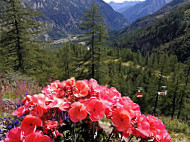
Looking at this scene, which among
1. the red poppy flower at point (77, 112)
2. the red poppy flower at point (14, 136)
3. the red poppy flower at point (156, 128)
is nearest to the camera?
the red poppy flower at point (14, 136)

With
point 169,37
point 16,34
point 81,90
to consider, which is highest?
point 16,34

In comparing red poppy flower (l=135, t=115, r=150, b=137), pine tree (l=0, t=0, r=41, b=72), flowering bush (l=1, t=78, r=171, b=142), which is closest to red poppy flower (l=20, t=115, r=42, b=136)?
flowering bush (l=1, t=78, r=171, b=142)

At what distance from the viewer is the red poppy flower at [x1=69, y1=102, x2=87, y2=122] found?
3.67ft

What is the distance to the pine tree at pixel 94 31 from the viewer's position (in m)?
17.4

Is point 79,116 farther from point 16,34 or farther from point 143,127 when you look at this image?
point 16,34

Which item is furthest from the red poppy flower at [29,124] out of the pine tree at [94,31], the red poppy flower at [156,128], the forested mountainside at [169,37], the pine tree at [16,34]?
the forested mountainside at [169,37]

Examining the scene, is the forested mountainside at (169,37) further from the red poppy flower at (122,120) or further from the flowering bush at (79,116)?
the red poppy flower at (122,120)

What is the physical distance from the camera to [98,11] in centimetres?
1736

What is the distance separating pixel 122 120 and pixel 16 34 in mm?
12746

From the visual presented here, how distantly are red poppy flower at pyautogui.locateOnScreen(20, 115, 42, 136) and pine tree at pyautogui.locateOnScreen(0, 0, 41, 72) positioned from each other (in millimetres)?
11839

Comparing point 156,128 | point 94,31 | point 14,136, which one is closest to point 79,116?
point 14,136

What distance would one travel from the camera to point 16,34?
11.3 metres

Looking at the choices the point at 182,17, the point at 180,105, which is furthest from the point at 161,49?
the point at 180,105

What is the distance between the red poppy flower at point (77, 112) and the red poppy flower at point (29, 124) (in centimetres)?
26
